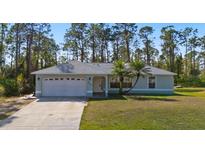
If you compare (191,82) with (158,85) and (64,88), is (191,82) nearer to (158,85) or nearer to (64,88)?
(158,85)

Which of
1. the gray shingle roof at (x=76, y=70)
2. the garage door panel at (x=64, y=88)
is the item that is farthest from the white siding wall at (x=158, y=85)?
the garage door panel at (x=64, y=88)

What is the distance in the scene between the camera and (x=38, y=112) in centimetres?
1792

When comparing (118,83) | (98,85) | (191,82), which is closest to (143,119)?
(118,83)

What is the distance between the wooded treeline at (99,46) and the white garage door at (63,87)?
14468 millimetres

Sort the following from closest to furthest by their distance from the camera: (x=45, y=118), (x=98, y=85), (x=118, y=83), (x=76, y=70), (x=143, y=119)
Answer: (x=143, y=119), (x=45, y=118), (x=76, y=70), (x=118, y=83), (x=98, y=85)

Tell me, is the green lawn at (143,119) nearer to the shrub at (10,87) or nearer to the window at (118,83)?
the window at (118,83)

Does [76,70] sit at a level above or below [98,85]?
above

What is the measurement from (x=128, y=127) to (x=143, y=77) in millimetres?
17263

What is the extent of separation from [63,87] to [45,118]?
37.3 feet

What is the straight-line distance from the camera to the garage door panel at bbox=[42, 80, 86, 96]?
88.9ft

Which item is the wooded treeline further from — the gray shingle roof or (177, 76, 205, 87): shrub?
the gray shingle roof

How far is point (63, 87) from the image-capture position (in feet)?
89.2

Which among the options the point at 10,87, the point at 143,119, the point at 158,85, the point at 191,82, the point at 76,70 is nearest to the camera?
the point at 143,119

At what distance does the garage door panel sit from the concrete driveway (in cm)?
609
